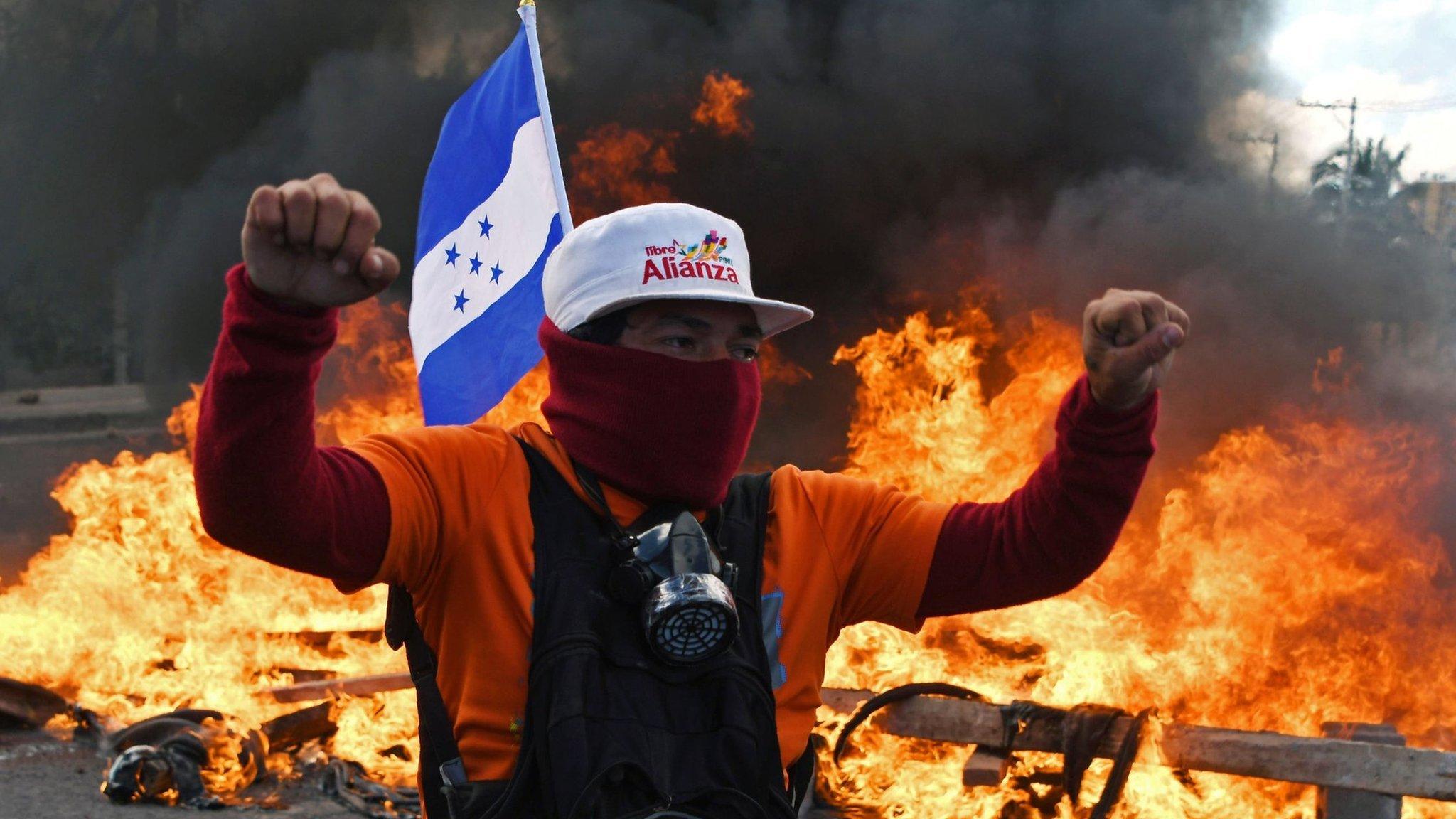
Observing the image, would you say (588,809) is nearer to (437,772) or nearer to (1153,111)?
(437,772)

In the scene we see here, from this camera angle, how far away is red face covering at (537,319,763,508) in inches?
78.5

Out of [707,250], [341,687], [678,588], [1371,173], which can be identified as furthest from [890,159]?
[1371,173]

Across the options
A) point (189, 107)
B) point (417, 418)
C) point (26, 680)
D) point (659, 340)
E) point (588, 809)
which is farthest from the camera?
point (189, 107)

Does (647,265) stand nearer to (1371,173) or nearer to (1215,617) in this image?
(1215,617)

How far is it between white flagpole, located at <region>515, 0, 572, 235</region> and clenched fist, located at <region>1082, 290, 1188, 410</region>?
215cm

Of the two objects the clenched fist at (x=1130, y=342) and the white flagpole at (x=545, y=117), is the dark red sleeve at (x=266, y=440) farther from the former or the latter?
the white flagpole at (x=545, y=117)

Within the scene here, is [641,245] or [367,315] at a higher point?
[367,315]

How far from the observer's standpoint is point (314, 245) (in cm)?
152

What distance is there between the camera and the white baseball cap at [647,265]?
2023 mm

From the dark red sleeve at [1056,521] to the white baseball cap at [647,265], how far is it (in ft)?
1.52

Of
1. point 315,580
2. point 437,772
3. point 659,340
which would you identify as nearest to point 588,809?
point 437,772

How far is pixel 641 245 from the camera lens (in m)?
2.06

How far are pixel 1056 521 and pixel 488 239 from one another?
8.70 ft

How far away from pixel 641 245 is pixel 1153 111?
8.64 metres
